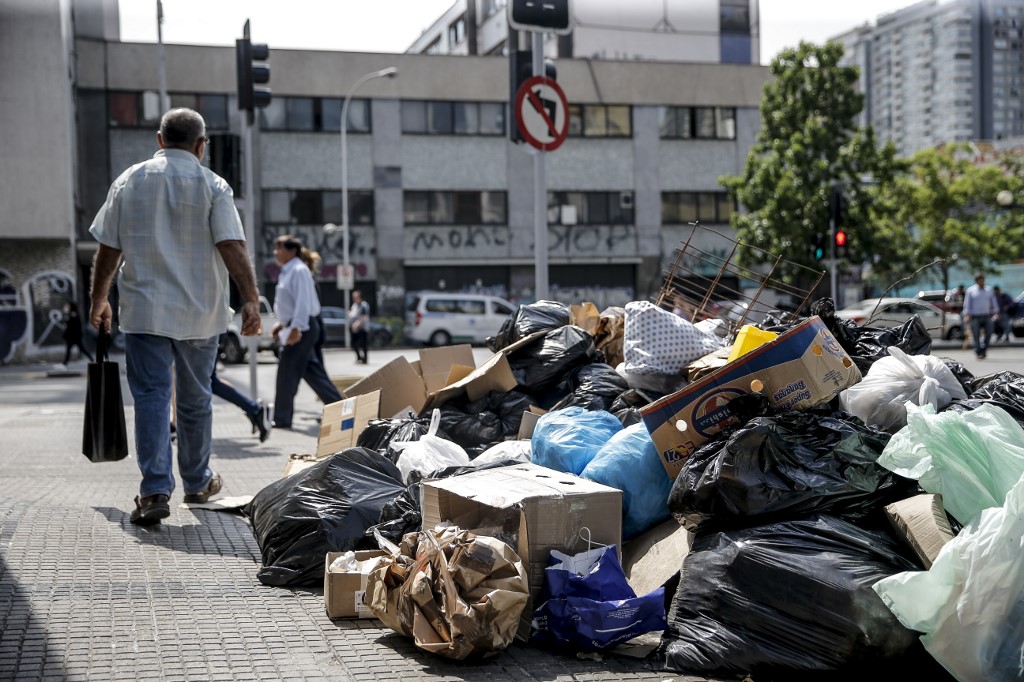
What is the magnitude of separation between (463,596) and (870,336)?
2.89 meters

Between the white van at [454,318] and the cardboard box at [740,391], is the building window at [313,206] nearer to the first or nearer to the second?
the white van at [454,318]

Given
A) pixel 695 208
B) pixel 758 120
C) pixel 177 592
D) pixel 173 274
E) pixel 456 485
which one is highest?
pixel 758 120

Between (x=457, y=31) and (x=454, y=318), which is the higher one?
(x=457, y=31)

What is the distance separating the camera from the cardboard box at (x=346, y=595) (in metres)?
3.79

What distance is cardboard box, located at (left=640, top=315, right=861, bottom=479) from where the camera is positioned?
4.26 m

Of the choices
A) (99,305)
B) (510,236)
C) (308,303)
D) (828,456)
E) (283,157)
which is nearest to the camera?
(828,456)

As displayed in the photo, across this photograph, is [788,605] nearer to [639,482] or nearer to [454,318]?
[639,482]

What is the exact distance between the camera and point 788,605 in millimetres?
3324

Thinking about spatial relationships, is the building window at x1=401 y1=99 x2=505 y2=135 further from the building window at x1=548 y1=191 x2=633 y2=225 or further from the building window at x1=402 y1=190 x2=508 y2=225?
the building window at x1=548 y1=191 x2=633 y2=225

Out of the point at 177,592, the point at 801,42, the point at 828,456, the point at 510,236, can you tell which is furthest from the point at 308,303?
the point at 510,236

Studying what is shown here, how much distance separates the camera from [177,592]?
4.07 metres

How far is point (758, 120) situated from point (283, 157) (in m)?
19.0

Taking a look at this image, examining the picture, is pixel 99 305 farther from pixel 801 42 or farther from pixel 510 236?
pixel 510 236

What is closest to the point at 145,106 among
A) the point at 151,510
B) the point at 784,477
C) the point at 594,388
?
the point at 594,388
